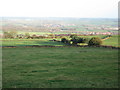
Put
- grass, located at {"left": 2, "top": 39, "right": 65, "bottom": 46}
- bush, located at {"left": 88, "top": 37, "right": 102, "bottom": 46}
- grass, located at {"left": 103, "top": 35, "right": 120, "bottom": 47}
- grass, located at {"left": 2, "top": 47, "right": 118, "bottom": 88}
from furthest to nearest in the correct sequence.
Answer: grass, located at {"left": 103, "top": 35, "right": 120, "bottom": 47} → bush, located at {"left": 88, "top": 37, "right": 102, "bottom": 46} → grass, located at {"left": 2, "top": 39, "right": 65, "bottom": 46} → grass, located at {"left": 2, "top": 47, "right": 118, "bottom": 88}

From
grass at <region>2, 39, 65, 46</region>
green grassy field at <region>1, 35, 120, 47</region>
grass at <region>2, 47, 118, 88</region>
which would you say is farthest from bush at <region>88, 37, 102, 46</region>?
grass at <region>2, 47, 118, 88</region>

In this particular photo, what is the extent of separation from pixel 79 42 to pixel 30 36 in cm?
470

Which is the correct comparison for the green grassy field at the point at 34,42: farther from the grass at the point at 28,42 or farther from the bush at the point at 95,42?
the bush at the point at 95,42

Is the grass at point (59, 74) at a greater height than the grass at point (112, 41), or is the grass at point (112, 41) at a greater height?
the grass at point (112, 41)

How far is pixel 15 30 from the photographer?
698 inches

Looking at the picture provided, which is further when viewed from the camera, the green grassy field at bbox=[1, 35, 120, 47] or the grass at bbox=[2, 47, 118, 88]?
the green grassy field at bbox=[1, 35, 120, 47]

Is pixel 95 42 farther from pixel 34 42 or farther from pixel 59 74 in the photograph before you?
pixel 59 74

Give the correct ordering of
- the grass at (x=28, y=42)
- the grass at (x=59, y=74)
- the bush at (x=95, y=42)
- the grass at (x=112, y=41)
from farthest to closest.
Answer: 1. the grass at (x=112, y=41)
2. the bush at (x=95, y=42)
3. the grass at (x=28, y=42)
4. the grass at (x=59, y=74)

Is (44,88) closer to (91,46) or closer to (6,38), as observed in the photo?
(91,46)

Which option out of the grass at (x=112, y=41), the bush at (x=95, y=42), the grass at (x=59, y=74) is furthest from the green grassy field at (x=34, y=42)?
the grass at (x=59, y=74)

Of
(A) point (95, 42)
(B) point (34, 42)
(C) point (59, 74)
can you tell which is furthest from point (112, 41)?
(C) point (59, 74)

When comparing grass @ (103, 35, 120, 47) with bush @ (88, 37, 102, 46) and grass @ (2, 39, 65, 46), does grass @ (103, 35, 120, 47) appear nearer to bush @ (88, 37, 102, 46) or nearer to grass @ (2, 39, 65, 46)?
bush @ (88, 37, 102, 46)

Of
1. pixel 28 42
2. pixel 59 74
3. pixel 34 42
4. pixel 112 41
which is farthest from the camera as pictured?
pixel 112 41

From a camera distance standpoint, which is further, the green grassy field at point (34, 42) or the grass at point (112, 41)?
the grass at point (112, 41)
